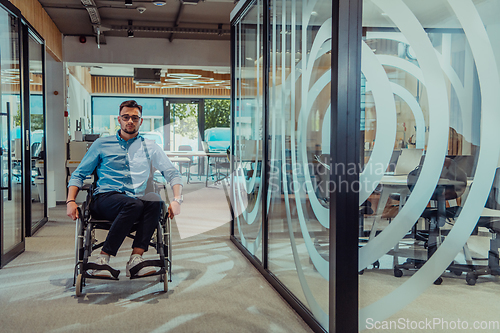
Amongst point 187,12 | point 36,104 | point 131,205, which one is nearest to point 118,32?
point 187,12

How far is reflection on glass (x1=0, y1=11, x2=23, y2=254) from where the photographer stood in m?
4.06

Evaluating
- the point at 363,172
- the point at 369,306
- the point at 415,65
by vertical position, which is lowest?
the point at 369,306

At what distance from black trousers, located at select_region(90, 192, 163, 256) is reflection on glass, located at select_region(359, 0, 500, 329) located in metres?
1.77

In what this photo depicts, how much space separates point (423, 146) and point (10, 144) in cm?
358

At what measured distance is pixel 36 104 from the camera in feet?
18.4

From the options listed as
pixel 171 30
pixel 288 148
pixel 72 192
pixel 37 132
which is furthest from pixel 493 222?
pixel 171 30

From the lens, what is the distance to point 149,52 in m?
8.39

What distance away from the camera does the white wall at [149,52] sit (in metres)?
8.13

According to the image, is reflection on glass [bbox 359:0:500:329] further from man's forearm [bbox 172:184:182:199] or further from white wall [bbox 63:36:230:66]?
white wall [bbox 63:36:230:66]

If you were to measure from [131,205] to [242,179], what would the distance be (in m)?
1.47

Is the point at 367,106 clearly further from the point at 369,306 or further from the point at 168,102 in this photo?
the point at 168,102

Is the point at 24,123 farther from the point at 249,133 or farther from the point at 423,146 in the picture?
the point at 423,146

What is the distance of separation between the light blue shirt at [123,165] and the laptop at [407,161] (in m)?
2.01

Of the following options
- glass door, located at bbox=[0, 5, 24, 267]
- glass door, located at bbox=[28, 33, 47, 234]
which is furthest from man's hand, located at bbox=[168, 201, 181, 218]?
glass door, located at bbox=[28, 33, 47, 234]
